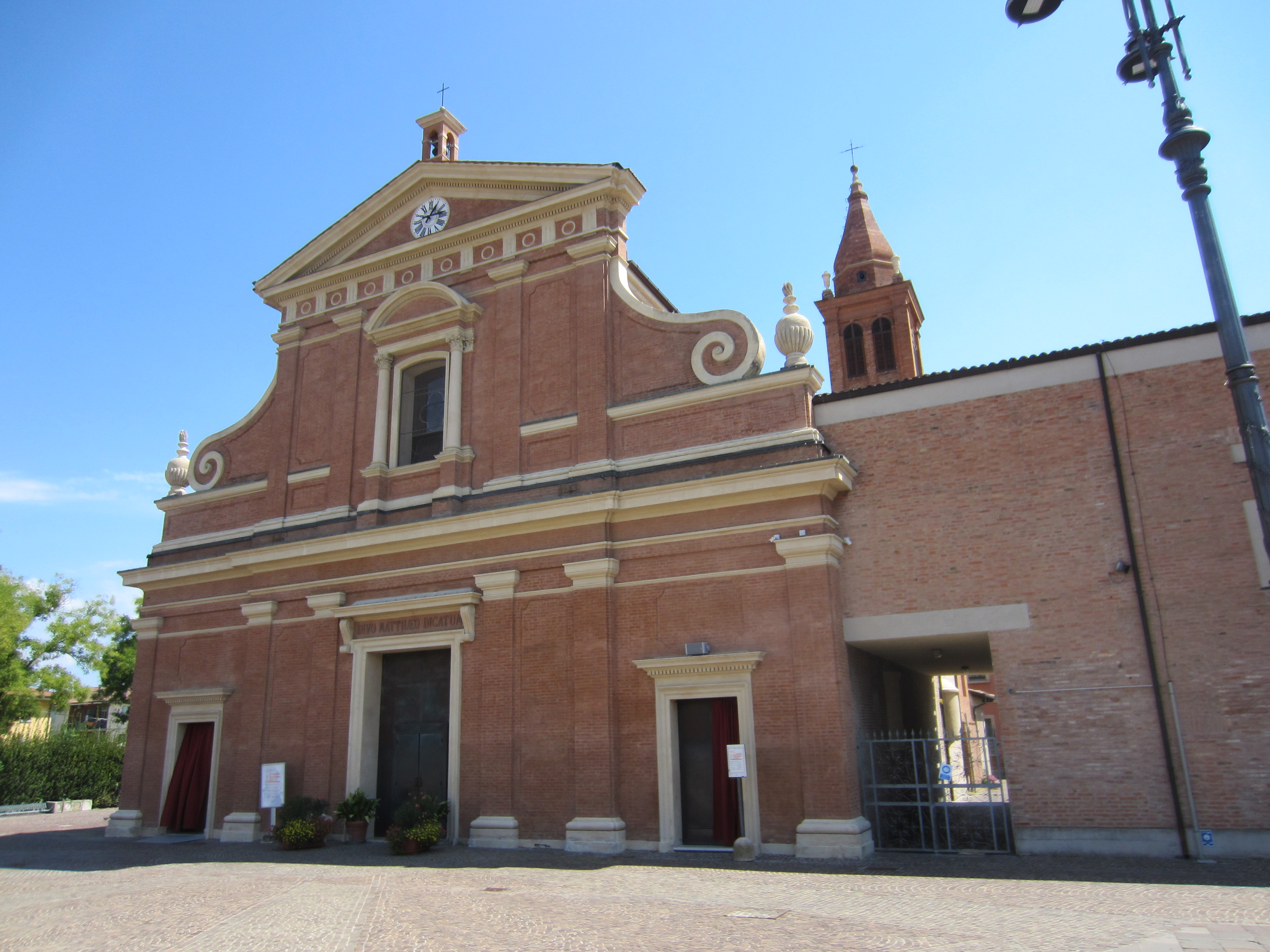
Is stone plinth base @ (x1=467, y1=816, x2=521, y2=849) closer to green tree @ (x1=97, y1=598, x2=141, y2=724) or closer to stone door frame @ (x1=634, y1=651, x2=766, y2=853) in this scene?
stone door frame @ (x1=634, y1=651, x2=766, y2=853)

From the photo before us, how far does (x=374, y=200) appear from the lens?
800 inches

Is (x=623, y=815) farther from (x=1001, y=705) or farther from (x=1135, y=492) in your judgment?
(x=1135, y=492)

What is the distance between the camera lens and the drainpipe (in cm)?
1206

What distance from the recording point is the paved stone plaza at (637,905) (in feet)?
26.1

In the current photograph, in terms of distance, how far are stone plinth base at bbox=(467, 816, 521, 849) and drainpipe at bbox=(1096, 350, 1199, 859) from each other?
32.2 feet

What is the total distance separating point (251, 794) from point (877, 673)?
40.8 ft

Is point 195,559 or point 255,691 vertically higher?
point 195,559

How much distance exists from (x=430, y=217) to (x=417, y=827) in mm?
12630

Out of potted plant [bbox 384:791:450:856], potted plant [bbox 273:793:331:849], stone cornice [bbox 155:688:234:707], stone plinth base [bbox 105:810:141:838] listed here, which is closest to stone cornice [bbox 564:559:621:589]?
potted plant [bbox 384:791:450:856]

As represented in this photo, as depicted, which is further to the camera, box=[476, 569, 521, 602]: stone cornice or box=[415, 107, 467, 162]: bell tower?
box=[415, 107, 467, 162]: bell tower

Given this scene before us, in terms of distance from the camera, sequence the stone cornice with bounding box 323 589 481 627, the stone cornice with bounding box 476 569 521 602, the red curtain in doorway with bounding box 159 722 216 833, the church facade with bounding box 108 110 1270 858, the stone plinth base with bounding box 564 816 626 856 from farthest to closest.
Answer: the red curtain in doorway with bounding box 159 722 216 833
the stone cornice with bounding box 323 589 481 627
the stone cornice with bounding box 476 569 521 602
the stone plinth base with bounding box 564 816 626 856
the church facade with bounding box 108 110 1270 858

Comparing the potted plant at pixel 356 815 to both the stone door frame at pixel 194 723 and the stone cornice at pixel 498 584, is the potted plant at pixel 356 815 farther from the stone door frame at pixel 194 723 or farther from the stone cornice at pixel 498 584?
the stone cornice at pixel 498 584

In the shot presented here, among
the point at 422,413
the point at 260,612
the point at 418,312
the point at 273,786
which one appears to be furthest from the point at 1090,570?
the point at 260,612

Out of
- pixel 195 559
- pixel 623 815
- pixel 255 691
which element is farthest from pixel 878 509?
pixel 195 559
